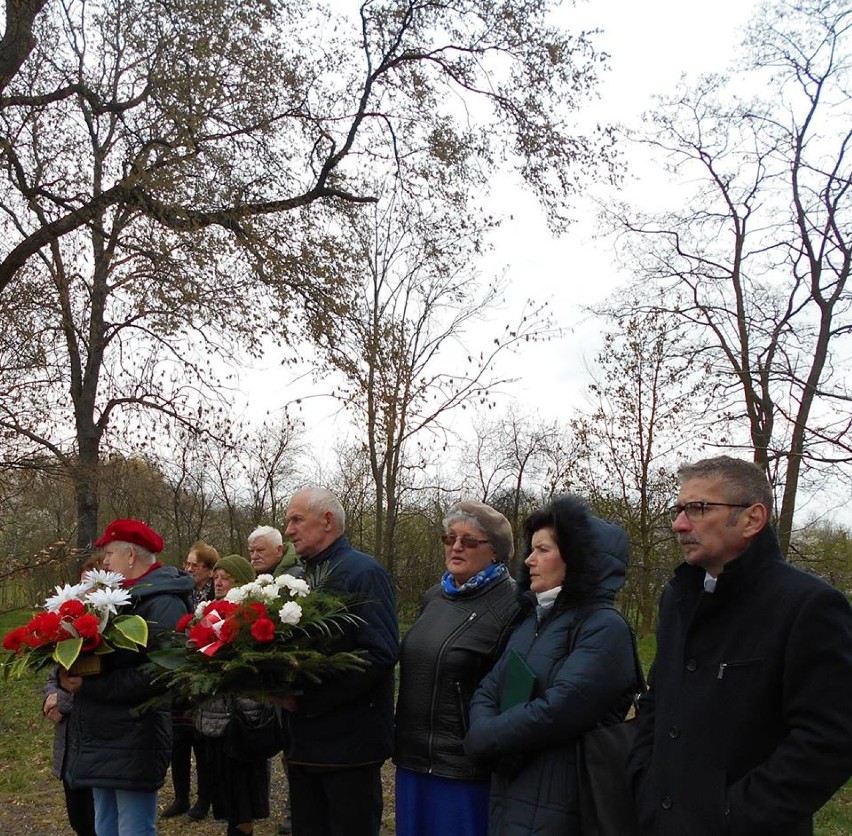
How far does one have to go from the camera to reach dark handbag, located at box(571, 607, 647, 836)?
9.11ft

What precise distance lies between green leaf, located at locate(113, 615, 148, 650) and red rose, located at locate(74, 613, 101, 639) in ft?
0.38

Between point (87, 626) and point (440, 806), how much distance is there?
1630 millimetres

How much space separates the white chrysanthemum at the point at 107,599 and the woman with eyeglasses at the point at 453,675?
4.12 ft

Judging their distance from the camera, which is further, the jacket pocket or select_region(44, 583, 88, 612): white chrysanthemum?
select_region(44, 583, 88, 612): white chrysanthemum

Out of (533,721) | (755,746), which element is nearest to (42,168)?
(533,721)

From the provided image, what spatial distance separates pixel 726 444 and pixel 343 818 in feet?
34.0

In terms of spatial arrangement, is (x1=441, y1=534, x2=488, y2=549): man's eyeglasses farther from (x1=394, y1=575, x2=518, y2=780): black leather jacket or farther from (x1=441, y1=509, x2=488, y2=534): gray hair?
(x1=394, y1=575, x2=518, y2=780): black leather jacket

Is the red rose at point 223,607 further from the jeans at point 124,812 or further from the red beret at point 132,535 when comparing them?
the jeans at point 124,812

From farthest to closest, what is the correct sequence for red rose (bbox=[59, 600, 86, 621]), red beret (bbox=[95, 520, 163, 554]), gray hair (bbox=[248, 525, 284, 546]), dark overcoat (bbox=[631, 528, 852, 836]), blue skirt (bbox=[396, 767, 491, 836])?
gray hair (bbox=[248, 525, 284, 546]), red beret (bbox=[95, 520, 163, 554]), red rose (bbox=[59, 600, 86, 621]), blue skirt (bbox=[396, 767, 491, 836]), dark overcoat (bbox=[631, 528, 852, 836])

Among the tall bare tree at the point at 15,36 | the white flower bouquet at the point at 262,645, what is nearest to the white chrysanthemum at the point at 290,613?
the white flower bouquet at the point at 262,645

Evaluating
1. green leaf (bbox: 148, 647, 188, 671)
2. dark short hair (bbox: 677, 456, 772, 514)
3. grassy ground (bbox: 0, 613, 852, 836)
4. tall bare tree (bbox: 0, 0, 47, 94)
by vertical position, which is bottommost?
grassy ground (bbox: 0, 613, 852, 836)

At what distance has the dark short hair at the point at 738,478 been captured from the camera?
2.57 metres

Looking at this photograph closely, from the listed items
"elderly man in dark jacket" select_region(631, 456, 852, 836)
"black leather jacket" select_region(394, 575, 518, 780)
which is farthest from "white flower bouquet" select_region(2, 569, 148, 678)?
"elderly man in dark jacket" select_region(631, 456, 852, 836)

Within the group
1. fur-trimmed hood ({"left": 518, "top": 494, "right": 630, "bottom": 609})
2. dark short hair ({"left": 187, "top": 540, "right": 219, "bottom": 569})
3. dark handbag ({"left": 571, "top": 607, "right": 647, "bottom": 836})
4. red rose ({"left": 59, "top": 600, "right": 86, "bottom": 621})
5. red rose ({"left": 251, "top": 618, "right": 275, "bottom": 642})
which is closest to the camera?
dark handbag ({"left": 571, "top": 607, "right": 647, "bottom": 836})
